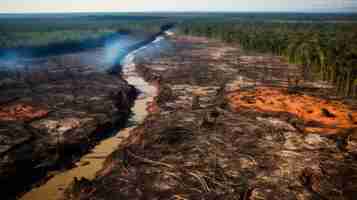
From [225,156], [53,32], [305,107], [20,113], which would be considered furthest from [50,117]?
[53,32]

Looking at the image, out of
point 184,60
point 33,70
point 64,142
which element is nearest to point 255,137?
point 64,142

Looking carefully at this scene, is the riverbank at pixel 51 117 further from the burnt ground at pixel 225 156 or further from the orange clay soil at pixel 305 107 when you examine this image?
the orange clay soil at pixel 305 107

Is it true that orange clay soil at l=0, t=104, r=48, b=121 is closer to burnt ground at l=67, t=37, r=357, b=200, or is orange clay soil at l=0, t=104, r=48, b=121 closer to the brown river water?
the brown river water

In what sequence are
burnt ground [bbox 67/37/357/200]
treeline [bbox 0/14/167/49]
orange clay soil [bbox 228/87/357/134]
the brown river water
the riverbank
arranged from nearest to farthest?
burnt ground [bbox 67/37/357/200] → the brown river water → the riverbank → orange clay soil [bbox 228/87/357/134] → treeline [bbox 0/14/167/49]

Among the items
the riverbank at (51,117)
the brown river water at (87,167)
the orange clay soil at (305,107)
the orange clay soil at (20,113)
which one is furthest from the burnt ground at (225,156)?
the orange clay soil at (20,113)

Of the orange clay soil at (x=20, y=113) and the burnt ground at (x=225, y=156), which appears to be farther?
the orange clay soil at (x=20, y=113)

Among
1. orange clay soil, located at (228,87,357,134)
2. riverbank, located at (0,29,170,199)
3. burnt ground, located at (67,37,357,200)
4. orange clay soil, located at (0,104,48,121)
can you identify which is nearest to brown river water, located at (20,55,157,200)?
riverbank, located at (0,29,170,199)

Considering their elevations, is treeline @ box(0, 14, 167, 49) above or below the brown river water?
above
